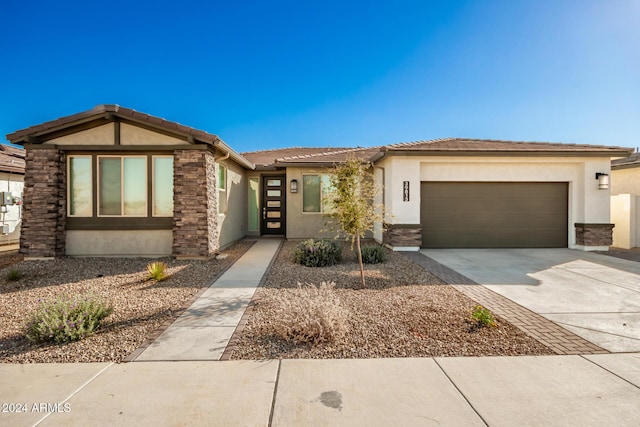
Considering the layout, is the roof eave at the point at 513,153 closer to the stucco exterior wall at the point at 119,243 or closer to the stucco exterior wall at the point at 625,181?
the stucco exterior wall at the point at 625,181

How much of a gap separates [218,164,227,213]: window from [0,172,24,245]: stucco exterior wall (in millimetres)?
7396

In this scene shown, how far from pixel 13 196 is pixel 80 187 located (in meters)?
5.16

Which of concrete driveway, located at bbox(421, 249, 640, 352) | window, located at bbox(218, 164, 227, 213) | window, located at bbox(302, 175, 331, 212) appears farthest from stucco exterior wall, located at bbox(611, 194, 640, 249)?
window, located at bbox(218, 164, 227, 213)

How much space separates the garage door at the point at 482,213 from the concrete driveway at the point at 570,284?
48 cm

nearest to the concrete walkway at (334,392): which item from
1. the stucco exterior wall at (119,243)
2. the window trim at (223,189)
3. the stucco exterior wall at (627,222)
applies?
the stucco exterior wall at (119,243)

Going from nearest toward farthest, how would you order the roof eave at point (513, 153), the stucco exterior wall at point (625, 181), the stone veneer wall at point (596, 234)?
the roof eave at point (513, 153), the stone veneer wall at point (596, 234), the stucco exterior wall at point (625, 181)

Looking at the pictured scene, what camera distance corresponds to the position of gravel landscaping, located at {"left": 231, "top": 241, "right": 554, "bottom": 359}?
10.7 ft

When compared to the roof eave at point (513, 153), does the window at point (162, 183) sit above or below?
below

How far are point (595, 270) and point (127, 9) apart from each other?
14.6 metres

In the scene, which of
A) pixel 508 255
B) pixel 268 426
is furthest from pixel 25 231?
pixel 508 255

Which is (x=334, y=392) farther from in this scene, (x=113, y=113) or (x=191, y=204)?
(x=113, y=113)

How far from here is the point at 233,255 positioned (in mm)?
9039

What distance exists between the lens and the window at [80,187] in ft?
27.1

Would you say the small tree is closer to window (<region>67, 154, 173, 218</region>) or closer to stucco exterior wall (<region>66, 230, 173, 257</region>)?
window (<region>67, 154, 173, 218</region>)
